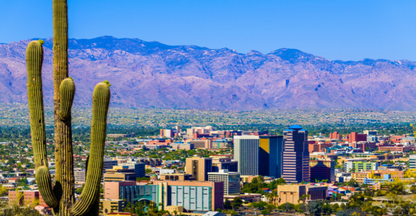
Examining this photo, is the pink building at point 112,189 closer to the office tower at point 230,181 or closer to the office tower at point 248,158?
the office tower at point 230,181

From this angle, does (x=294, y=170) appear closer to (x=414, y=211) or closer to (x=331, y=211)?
(x=331, y=211)

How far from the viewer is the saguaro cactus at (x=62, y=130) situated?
46.8 ft

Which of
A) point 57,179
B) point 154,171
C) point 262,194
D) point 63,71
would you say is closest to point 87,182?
point 57,179

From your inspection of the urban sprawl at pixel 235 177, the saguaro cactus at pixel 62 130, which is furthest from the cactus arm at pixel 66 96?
the urban sprawl at pixel 235 177

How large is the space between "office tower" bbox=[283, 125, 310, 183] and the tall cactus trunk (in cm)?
10439

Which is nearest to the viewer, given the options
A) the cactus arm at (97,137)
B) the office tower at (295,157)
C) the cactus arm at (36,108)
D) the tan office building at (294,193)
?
the cactus arm at (97,137)

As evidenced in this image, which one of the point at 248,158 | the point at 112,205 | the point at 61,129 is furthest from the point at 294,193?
the point at 61,129

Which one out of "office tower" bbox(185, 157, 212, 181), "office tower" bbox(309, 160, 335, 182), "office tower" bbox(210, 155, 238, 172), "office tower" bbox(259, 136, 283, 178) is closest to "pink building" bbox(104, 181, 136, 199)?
"office tower" bbox(185, 157, 212, 181)

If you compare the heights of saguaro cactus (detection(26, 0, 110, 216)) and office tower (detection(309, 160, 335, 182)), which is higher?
saguaro cactus (detection(26, 0, 110, 216))

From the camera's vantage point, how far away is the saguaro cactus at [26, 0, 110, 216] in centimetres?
1427

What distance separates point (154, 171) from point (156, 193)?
36437mm

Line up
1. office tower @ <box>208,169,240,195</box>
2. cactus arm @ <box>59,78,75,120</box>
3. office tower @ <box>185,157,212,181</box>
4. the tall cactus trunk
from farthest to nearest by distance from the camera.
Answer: office tower @ <box>185,157,212,181</box>, office tower @ <box>208,169,240,195</box>, the tall cactus trunk, cactus arm @ <box>59,78,75,120</box>

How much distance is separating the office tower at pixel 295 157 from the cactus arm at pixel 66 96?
104688mm

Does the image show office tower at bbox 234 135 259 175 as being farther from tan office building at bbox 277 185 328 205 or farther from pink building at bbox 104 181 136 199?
pink building at bbox 104 181 136 199
